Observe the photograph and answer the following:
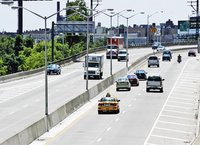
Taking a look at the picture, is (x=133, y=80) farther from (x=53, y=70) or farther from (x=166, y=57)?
(x=166, y=57)

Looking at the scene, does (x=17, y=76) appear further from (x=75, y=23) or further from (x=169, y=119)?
(x=75, y=23)

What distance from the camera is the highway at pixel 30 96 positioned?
47650 mm

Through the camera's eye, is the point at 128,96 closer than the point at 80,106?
No

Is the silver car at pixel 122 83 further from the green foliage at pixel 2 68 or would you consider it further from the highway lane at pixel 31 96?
the green foliage at pixel 2 68

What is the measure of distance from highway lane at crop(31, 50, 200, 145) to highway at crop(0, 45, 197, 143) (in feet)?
9.01

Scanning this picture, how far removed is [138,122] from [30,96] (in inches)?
987

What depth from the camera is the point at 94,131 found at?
137 ft

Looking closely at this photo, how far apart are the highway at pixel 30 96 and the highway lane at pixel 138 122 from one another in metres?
2.75

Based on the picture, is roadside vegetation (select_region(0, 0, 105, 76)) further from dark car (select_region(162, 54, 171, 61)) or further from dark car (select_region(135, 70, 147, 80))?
dark car (select_region(135, 70, 147, 80))

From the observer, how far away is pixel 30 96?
69750 millimetres

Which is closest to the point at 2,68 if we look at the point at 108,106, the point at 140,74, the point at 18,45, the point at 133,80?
the point at 18,45

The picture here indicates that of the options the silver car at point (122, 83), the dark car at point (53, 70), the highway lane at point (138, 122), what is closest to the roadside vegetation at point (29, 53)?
the dark car at point (53, 70)

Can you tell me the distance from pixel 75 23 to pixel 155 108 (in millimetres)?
97335

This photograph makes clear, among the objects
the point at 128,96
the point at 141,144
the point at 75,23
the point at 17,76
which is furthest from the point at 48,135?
the point at 75,23
